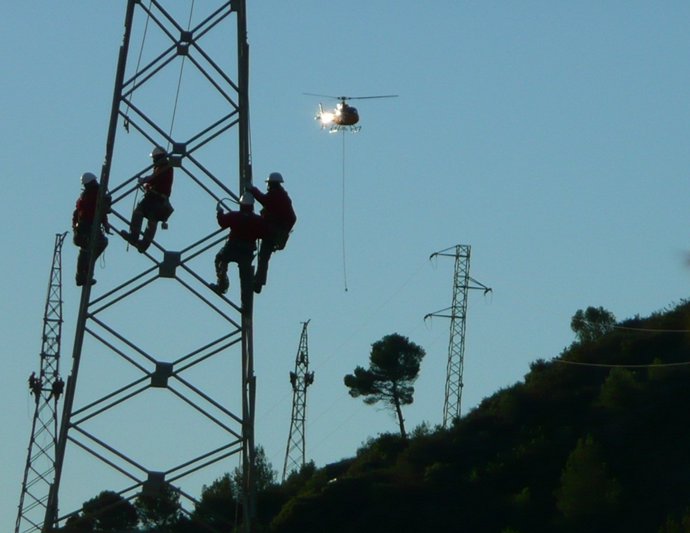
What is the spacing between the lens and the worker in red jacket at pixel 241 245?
66.3 feet

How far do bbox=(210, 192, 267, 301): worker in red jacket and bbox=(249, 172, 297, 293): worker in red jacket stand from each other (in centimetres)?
15

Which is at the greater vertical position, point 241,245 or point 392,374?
point 392,374

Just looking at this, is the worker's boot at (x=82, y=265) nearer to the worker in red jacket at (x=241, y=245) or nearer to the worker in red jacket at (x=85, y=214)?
the worker in red jacket at (x=85, y=214)

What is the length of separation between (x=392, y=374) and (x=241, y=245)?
241 ft

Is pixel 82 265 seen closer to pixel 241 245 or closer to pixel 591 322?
pixel 241 245

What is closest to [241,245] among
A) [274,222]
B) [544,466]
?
[274,222]

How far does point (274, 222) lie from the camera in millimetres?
20844

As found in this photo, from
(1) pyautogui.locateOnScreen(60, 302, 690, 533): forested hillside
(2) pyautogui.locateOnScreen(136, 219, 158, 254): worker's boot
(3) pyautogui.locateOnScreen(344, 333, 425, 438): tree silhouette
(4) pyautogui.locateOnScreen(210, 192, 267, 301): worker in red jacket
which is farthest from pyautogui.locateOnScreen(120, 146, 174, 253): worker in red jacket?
(3) pyautogui.locateOnScreen(344, 333, 425, 438): tree silhouette

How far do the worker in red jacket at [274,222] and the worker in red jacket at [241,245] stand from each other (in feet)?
0.50

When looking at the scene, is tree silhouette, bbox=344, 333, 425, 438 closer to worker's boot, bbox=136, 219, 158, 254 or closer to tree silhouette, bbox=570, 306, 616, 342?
tree silhouette, bbox=570, 306, 616, 342

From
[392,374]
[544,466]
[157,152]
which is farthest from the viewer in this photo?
[392,374]

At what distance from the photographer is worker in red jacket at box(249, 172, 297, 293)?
20734mm

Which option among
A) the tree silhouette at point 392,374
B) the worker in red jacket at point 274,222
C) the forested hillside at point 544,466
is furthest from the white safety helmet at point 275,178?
the tree silhouette at point 392,374

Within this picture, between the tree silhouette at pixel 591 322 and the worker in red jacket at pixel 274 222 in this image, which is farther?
the tree silhouette at pixel 591 322
